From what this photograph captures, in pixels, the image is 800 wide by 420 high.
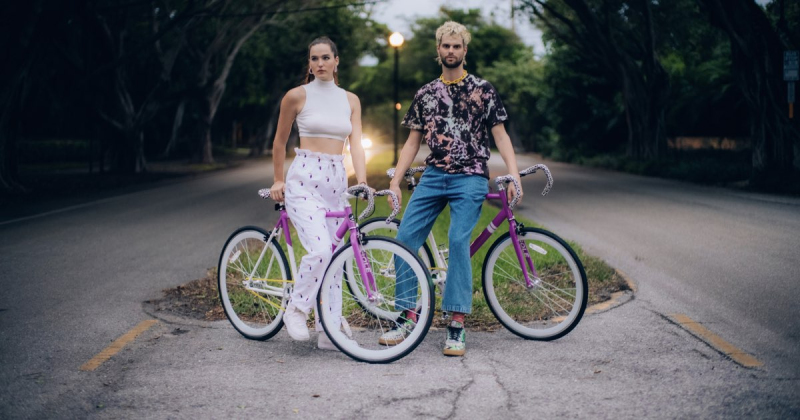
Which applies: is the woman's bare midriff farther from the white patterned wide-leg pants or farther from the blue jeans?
the blue jeans

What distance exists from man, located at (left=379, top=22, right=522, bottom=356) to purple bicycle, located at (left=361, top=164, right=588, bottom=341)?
0.20 m

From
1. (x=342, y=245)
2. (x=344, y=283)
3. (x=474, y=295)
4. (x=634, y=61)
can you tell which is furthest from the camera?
(x=634, y=61)

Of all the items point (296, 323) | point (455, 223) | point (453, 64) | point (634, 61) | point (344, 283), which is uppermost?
point (634, 61)

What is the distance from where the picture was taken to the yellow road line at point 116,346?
457 cm

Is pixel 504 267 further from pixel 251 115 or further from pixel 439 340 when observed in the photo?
pixel 251 115

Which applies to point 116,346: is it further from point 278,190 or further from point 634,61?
point 634,61

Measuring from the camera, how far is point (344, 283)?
17.9 ft

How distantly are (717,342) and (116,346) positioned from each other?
12.9ft

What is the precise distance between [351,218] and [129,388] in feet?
5.24

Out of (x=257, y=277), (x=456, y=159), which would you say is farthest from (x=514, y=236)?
(x=257, y=277)

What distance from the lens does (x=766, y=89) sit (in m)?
18.0

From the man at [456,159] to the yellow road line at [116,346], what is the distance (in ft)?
5.70

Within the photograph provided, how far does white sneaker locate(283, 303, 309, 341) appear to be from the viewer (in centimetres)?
477

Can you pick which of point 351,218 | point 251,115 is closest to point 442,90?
point 351,218
